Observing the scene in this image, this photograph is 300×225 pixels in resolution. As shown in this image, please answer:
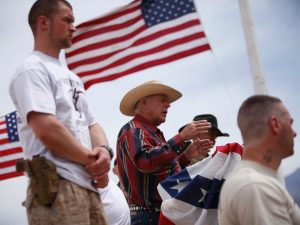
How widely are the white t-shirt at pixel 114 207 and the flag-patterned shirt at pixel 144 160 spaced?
0.61 meters

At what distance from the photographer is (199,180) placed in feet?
16.8

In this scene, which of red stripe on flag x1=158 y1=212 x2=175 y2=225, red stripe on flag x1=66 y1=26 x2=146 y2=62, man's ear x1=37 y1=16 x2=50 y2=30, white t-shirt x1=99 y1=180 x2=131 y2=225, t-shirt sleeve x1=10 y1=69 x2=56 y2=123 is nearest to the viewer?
t-shirt sleeve x1=10 y1=69 x2=56 y2=123

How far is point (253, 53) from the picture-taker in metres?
6.21

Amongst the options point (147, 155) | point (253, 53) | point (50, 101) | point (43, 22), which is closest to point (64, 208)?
point (50, 101)

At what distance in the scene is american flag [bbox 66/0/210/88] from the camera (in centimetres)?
670

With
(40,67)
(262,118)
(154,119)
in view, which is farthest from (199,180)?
(40,67)

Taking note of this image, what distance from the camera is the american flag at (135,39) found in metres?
6.70

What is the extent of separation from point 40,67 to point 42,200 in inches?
31.1

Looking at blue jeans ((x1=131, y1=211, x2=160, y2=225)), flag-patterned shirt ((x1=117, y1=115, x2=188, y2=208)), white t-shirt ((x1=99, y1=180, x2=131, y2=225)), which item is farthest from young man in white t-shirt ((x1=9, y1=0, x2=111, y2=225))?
blue jeans ((x1=131, y1=211, x2=160, y2=225))

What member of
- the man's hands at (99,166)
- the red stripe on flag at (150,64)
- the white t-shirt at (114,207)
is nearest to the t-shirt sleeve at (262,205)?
the man's hands at (99,166)

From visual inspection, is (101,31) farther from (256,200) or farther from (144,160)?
(256,200)

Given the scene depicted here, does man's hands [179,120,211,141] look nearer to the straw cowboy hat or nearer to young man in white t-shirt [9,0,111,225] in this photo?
the straw cowboy hat

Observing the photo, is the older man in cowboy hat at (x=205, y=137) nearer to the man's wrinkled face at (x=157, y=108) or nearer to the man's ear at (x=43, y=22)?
the man's wrinkled face at (x=157, y=108)

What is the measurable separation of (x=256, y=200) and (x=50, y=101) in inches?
50.3
